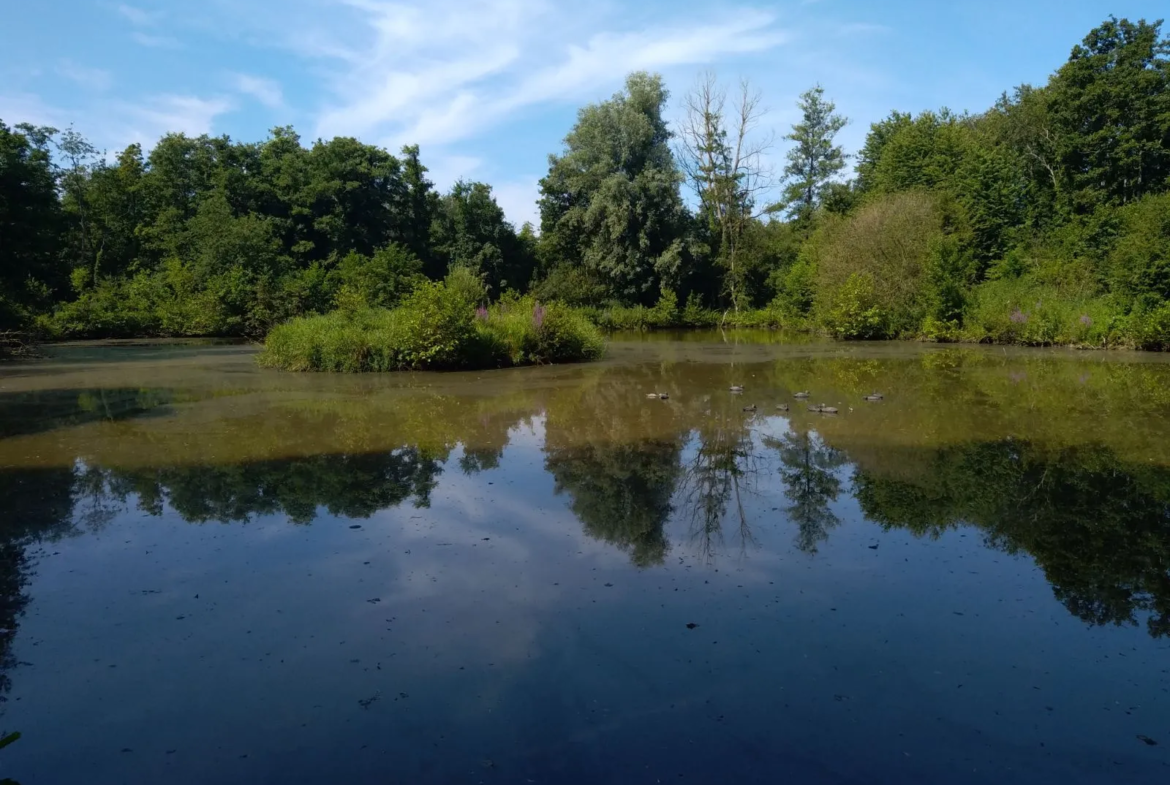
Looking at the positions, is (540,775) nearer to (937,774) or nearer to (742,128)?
(937,774)

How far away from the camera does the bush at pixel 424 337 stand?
55.8 feet

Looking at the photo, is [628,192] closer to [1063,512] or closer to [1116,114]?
[1116,114]

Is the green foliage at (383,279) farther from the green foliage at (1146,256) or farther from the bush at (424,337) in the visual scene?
the green foliage at (1146,256)

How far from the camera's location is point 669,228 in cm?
4022

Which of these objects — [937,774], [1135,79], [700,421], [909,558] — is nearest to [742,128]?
[1135,79]

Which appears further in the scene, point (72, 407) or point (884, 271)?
point (884, 271)

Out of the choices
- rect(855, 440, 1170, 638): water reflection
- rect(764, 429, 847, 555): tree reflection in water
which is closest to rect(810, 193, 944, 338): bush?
rect(764, 429, 847, 555): tree reflection in water

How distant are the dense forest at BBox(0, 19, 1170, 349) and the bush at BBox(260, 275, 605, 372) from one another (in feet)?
6.63

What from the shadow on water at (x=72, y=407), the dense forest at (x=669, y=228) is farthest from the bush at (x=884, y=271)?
the shadow on water at (x=72, y=407)

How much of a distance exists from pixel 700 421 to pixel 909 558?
5.81 metres

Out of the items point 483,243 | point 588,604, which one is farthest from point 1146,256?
point 483,243

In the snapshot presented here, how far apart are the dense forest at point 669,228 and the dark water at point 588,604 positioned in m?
12.6

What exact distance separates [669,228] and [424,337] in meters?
25.6

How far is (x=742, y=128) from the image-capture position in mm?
42406
